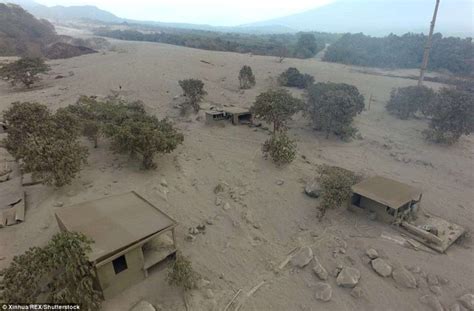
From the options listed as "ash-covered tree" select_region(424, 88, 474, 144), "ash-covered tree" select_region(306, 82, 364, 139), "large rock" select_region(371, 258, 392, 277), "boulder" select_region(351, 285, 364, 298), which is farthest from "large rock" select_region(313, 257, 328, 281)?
"ash-covered tree" select_region(424, 88, 474, 144)

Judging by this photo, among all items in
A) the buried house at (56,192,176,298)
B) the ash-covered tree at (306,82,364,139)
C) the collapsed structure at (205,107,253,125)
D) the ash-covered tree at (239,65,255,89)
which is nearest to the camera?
the buried house at (56,192,176,298)

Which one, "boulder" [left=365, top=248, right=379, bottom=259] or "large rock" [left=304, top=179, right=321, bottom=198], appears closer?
"boulder" [left=365, top=248, right=379, bottom=259]

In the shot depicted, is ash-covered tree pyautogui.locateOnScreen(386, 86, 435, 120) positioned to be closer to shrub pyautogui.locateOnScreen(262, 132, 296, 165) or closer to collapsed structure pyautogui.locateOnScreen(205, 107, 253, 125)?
collapsed structure pyautogui.locateOnScreen(205, 107, 253, 125)

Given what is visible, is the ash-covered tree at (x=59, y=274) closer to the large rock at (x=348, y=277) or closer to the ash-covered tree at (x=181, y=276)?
the ash-covered tree at (x=181, y=276)

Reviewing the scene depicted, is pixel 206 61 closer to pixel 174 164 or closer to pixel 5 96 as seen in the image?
pixel 5 96

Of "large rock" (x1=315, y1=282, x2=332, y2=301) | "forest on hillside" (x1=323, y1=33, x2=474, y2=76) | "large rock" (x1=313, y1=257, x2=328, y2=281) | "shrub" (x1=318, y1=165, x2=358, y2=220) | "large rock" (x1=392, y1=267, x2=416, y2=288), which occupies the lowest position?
"large rock" (x1=315, y1=282, x2=332, y2=301)

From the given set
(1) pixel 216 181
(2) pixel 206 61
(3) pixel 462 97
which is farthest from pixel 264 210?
(2) pixel 206 61
